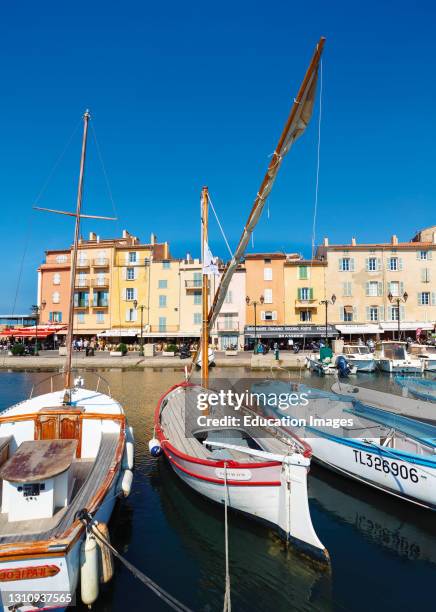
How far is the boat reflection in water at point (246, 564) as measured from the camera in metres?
6.95

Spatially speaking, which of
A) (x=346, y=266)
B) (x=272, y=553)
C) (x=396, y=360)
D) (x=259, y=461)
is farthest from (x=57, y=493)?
(x=346, y=266)

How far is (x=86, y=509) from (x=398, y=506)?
7868 mm

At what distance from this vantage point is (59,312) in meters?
54.7

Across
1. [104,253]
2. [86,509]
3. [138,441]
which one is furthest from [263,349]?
[86,509]

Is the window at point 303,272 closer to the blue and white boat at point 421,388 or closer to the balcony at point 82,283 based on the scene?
the blue and white boat at point 421,388

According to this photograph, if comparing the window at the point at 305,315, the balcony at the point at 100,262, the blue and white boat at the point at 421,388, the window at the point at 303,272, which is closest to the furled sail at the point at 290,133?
the blue and white boat at the point at 421,388

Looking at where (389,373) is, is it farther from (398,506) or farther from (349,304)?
(398,506)

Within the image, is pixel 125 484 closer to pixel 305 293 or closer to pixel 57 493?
pixel 57 493

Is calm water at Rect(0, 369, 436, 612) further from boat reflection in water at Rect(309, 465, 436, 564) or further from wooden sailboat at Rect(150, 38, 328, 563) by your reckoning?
wooden sailboat at Rect(150, 38, 328, 563)

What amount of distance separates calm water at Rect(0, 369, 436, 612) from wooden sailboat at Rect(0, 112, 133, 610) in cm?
115

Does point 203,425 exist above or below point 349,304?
below

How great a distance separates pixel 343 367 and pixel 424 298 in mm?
23580

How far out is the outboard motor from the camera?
33.8 m

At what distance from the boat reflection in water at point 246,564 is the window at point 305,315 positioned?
42.0 meters
